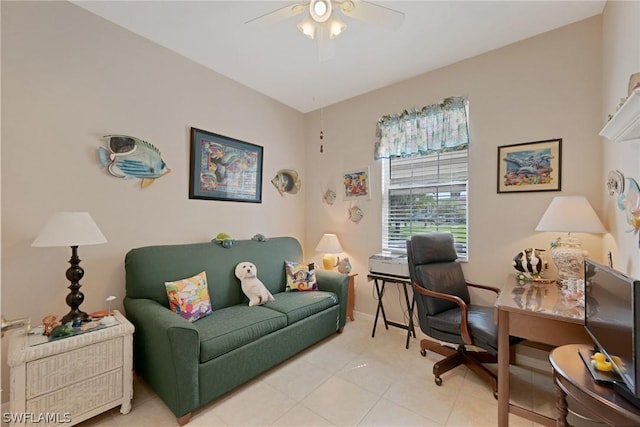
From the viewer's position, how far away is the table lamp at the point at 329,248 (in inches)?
127

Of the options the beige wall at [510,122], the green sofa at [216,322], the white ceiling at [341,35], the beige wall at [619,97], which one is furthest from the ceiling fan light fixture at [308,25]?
the green sofa at [216,322]

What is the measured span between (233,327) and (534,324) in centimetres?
189

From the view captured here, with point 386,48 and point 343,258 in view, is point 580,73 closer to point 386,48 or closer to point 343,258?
point 386,48

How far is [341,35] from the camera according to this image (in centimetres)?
225

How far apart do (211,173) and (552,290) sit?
3.03 metres

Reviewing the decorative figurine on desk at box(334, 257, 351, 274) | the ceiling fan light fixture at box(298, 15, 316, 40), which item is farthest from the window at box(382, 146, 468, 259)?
the ceiling fan light fixture at box(298, 15, 316, 40)

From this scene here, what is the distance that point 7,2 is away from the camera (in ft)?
5.61

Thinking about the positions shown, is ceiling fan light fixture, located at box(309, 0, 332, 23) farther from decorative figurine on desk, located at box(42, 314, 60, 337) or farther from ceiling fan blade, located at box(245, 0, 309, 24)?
decorative figurine on desk, located at box(42, 314, 60, 337)

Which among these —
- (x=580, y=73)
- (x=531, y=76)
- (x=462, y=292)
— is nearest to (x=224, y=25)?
(x=531, y=76)

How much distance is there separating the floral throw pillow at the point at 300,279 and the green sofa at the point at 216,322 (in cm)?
8

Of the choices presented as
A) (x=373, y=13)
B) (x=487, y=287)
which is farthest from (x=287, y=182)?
(x=487, y=287)

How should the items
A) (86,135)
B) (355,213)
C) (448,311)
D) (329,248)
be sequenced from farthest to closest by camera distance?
(355,213), (329,248), (448,311), (86,135)

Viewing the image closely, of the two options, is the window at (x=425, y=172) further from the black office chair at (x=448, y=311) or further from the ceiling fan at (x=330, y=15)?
the ceiling fan at (x=330, y=15)

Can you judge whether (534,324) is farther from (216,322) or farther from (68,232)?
(68,232)
